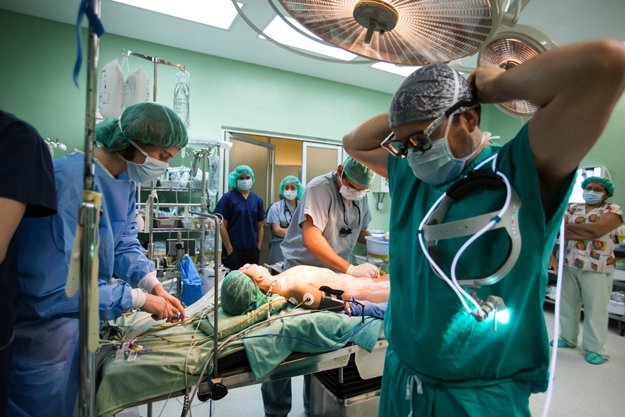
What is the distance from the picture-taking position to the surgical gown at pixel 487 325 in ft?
2.45

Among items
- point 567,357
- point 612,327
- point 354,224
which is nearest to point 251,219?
point 354,224

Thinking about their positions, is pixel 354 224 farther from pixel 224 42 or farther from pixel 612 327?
pixel 612 327

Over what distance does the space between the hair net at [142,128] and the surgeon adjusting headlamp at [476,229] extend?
112 cm

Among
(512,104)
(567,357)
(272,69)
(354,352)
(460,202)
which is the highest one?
(272,69)

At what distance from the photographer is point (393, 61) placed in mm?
1031

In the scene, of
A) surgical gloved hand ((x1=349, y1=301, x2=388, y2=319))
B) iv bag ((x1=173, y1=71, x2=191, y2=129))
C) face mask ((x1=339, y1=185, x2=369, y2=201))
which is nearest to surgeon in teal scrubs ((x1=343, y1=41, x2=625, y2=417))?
surgical gloved hand ((x1=349, y1=301, x2=388, y2=319))

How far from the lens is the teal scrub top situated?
29.2 inches

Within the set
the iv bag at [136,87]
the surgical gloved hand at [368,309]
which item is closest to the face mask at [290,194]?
the iv bag at [136,87]

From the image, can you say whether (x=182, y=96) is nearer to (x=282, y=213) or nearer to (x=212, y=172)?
(x=212, y=172)

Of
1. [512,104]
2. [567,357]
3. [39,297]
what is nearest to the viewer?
[512,104]

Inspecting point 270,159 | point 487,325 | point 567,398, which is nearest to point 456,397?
point 487,325

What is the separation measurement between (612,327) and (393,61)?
4944 mm

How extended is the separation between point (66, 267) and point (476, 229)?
1.25m

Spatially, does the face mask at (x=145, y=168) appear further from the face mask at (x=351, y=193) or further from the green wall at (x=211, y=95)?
the green wall at (x=211, y=95)
